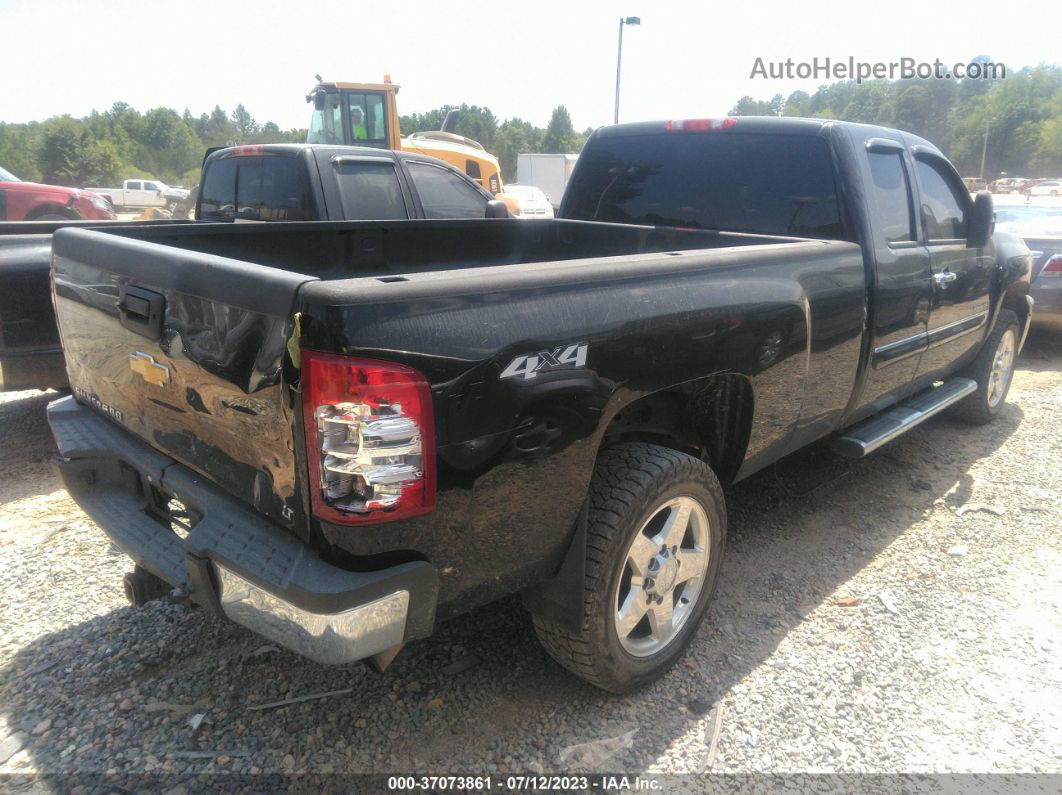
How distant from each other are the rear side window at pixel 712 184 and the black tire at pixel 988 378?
8.49 ft

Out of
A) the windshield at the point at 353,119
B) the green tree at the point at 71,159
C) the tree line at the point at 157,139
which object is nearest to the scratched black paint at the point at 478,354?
the windshield at the point at 353,119

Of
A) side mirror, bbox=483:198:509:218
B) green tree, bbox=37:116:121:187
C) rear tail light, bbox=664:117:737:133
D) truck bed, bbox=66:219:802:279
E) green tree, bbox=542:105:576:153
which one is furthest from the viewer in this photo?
green tree, bbox=542:105:576:153

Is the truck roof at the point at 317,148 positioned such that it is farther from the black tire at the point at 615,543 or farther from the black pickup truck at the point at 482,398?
the black tire at the point at 615,543

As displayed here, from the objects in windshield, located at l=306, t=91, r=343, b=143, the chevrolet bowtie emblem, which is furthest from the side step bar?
windshield, located at l=306, t=91, r=343, b=143

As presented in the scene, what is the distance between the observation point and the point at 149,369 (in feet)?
7.27

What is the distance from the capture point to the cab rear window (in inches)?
235

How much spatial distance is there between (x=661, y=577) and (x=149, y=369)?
5.86 feet

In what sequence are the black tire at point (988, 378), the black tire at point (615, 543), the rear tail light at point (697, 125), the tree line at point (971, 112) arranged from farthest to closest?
the tree line at point (971, 112)
the black tire at point (988, 378)
the rear tail light at point (697, 125)
the black tire at point (615, 543)

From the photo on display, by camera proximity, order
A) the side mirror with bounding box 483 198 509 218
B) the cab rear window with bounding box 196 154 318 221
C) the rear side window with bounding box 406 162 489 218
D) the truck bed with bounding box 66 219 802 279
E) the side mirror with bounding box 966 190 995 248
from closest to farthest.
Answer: the truck bed with bounding box 66 219 802 279
the side mirror with bounding box 966 190 995 248
the side mirror with bounding box 483 198 509 218
the cab rear window with bounding box 196 154 318 221
the rear side window with bounding box 406 162 489 218

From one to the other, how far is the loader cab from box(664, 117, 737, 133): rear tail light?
9949mm

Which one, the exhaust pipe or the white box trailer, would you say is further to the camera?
the white box trailer

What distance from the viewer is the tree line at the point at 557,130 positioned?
5503cm

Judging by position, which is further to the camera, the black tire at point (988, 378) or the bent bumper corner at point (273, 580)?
the black tire at point (988, 378)

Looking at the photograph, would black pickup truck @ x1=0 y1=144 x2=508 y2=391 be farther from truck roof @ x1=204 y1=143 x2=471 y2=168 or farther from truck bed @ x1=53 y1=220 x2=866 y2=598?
truck bed @ x1=53 y1=220 x2=866 y2=598
